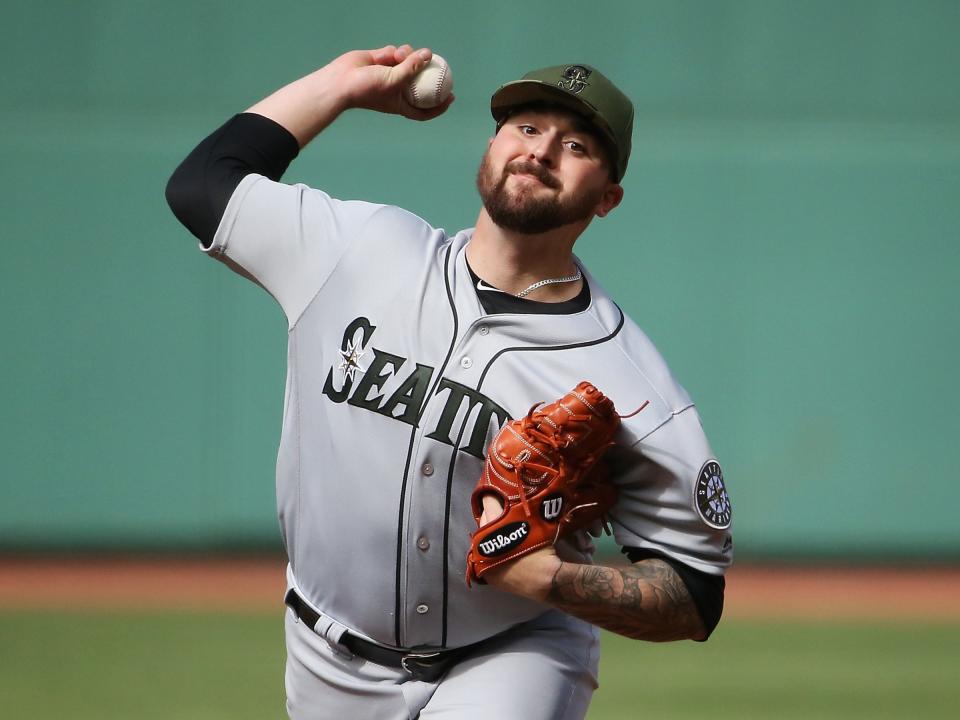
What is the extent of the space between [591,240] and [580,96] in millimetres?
6322

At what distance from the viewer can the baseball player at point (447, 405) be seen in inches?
104

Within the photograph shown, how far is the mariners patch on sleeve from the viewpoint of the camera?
8.58ft

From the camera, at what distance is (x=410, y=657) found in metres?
2.79

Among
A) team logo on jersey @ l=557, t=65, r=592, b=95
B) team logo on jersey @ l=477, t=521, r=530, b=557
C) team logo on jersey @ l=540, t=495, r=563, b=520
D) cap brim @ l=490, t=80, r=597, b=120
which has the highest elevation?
team logo on jersey @ l=557, t=65, r=592, b=95

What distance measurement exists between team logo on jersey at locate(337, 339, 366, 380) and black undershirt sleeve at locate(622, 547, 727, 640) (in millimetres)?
693

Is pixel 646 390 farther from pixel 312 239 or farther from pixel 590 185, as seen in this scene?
pixel 312 239

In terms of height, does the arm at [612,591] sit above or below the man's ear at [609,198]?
below

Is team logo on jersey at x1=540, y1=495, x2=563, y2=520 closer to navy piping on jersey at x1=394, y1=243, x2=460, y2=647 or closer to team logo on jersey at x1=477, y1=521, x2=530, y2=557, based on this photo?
team logo on jersey at x1=477, y1=521, x2=530, y2=557

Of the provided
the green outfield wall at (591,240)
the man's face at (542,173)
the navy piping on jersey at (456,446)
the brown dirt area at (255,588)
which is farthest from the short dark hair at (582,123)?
the green outfield wall at (591,240)

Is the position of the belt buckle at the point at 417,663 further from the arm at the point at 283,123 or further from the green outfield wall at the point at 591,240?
the green outfield wall at the point at 591,240

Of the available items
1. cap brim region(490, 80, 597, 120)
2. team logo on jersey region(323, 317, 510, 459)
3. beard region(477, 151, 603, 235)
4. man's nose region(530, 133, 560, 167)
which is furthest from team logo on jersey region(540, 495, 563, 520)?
cap brim region(490, 80, 597, 120)

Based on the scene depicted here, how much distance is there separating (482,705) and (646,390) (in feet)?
2.44

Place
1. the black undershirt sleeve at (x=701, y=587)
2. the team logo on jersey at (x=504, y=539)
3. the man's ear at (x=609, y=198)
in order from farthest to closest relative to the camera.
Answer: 1. the man's ear at (x=609, y=198)
2. the black undershirt sleeve at (x=701, y=587)
3. the team logo on jersey at (x=504, y=539)

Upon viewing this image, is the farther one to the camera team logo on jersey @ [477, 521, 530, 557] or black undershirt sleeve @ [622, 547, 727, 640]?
black undershirt sleeve @ [622, 547, 727, 640]
